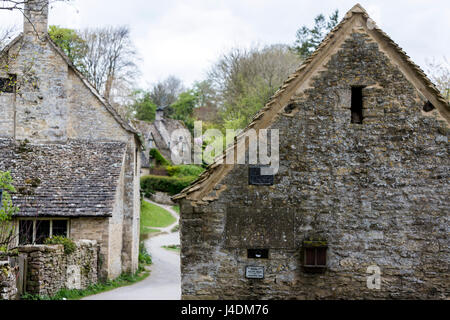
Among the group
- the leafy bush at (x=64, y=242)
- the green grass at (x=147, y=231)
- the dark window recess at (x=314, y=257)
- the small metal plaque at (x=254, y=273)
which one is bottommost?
the green grass at (x=147, y=231)

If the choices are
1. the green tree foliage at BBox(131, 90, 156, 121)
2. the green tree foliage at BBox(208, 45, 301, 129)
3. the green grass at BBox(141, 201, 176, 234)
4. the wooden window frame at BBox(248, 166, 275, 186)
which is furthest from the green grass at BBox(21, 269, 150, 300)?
the green tree foliage at BBox(131, 90, 156, 121)

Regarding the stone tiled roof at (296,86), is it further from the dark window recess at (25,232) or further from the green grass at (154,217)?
the green grass at (154,217)

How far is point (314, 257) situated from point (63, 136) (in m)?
15.4

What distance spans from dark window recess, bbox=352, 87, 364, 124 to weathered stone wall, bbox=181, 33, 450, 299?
0.46 ft

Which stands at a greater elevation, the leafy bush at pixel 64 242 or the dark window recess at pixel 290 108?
the dark window recess at pixel 290 108

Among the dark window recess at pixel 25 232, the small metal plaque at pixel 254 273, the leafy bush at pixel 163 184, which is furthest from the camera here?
the leafy bush at pixel 163 184

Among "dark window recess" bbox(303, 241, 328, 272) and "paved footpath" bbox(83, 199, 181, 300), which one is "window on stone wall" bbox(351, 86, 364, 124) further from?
"paved footpath" bbox(83, 199, 181, 300)

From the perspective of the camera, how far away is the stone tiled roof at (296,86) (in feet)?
30.1

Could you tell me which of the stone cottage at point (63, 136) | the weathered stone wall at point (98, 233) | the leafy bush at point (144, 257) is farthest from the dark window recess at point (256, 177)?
the leafy bush at point (144, 257)

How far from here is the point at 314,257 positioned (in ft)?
30.0

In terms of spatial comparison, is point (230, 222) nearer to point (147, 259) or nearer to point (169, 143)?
point (147, 259)

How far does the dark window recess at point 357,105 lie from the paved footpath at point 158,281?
28.9ft

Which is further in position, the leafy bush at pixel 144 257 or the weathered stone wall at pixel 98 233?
the leafy bush at pixel 144 257

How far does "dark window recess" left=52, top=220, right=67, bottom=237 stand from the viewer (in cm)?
1867
